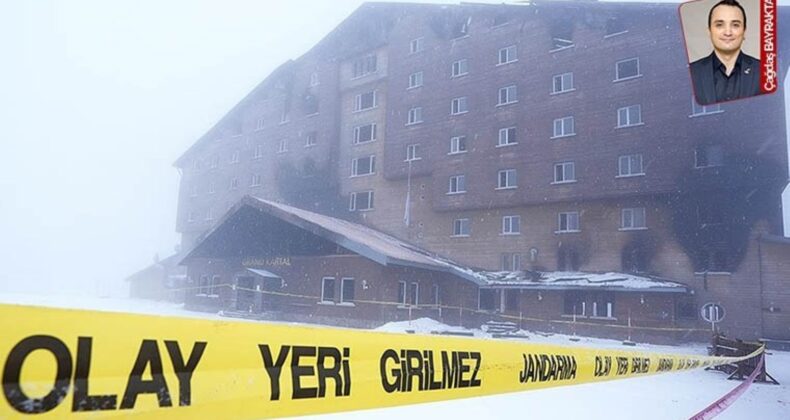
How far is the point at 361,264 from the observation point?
23.4 m

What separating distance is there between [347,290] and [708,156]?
19237mm

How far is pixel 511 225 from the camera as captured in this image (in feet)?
99.8

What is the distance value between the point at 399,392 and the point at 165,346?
0.96 meters

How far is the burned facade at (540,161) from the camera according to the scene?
2403cm

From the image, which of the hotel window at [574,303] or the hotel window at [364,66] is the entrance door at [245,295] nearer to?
the hotel window at [574,303]

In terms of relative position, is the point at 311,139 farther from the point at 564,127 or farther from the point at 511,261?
the point at 564,127

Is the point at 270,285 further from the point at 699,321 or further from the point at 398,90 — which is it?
the point at 699,321

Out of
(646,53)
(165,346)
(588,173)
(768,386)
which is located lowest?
(768,386)

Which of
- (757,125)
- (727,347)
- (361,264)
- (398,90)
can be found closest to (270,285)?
(361,264)

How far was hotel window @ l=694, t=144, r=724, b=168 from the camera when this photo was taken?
24.7 m

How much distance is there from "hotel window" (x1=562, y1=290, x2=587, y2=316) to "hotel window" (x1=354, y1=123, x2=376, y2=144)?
58.7 ft

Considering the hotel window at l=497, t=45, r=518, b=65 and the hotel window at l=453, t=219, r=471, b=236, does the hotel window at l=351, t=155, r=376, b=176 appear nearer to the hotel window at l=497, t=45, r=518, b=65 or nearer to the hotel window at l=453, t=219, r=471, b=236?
the hotel window at l=453, t=219, r=471, b=236

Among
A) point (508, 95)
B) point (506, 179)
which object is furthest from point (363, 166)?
point (508, 95)

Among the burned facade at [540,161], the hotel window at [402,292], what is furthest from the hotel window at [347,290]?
the hotel window at [402,292]
